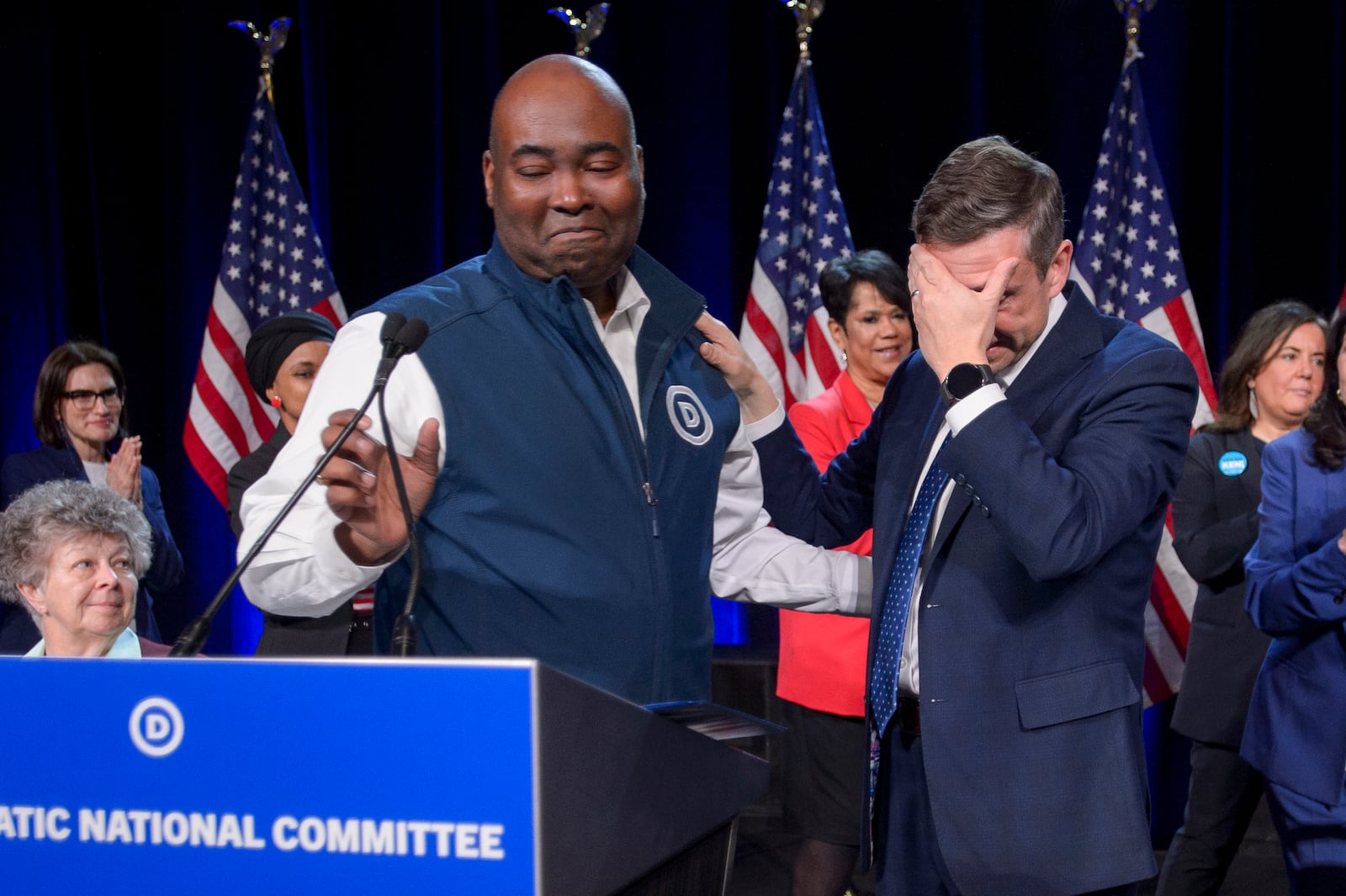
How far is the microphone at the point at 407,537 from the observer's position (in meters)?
1.09

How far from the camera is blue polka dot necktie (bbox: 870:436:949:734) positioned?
1.70 meters

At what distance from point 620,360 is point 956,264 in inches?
17.8

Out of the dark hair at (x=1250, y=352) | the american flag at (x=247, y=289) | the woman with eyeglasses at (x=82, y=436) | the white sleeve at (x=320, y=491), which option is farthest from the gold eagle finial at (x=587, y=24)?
the white sleeve at (x=320, y=491)

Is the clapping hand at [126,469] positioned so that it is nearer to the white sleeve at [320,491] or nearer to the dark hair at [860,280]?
the dark hair at [860,280]

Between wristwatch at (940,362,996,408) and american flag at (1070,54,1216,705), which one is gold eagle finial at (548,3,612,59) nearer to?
american flag at (1070,54,1216,705)

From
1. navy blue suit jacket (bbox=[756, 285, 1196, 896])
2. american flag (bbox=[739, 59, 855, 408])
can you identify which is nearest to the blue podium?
navy blue suit jacket (bbox=[756, 285, 1196, 896])

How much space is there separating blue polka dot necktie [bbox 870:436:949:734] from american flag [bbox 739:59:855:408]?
286cm

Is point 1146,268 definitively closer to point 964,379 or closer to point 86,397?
point 964,379

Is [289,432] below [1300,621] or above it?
above

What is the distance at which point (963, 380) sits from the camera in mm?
1584

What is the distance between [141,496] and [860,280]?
2302 millimetres

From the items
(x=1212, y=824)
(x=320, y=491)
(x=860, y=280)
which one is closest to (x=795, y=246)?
(x=860, y=280)

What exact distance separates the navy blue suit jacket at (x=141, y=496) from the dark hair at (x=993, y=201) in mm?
2785

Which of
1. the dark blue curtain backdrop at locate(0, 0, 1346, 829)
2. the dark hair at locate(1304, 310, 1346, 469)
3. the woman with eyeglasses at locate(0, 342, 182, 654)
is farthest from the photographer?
the dark blue curtain backdrop at locate(0, 0, 1346, 829)
